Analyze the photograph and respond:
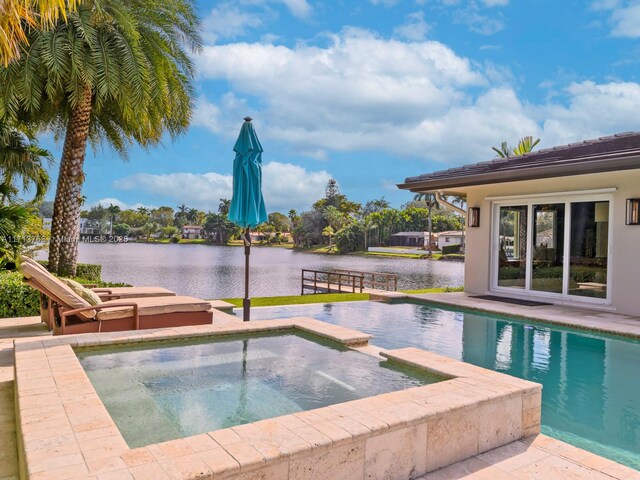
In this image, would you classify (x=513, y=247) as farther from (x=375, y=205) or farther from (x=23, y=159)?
(x=375, y=205)

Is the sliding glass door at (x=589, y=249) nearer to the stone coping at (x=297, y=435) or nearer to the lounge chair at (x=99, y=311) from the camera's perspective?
the stone coping at (x=297, y=435)

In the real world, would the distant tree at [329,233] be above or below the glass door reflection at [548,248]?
above

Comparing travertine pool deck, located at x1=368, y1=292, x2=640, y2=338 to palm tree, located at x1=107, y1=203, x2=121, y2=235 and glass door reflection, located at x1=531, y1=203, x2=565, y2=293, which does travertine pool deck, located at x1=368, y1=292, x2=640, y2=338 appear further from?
palm tree, located at x1=107, y1=203, x2=121, y2=235

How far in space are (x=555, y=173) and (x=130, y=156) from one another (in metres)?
12.8

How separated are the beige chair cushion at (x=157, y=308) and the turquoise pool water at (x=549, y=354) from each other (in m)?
1.90

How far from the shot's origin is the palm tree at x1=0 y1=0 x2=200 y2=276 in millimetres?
10430

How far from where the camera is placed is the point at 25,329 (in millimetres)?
6953

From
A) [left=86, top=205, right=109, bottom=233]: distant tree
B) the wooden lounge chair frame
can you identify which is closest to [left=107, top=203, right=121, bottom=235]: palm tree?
[left=86, top=205, right=109, bottom=233]: distant tree

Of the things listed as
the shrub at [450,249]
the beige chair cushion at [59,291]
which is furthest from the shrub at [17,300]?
the shrub at [450,249]

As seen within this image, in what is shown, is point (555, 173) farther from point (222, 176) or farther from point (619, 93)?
point (222, 176)

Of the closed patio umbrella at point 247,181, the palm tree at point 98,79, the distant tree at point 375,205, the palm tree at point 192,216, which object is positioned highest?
the distant tree at point 375,205

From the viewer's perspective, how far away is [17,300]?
8062mm

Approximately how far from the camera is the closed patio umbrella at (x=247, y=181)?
7.64 metres

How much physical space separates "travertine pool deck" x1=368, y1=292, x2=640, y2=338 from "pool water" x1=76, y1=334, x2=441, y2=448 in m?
4.75
